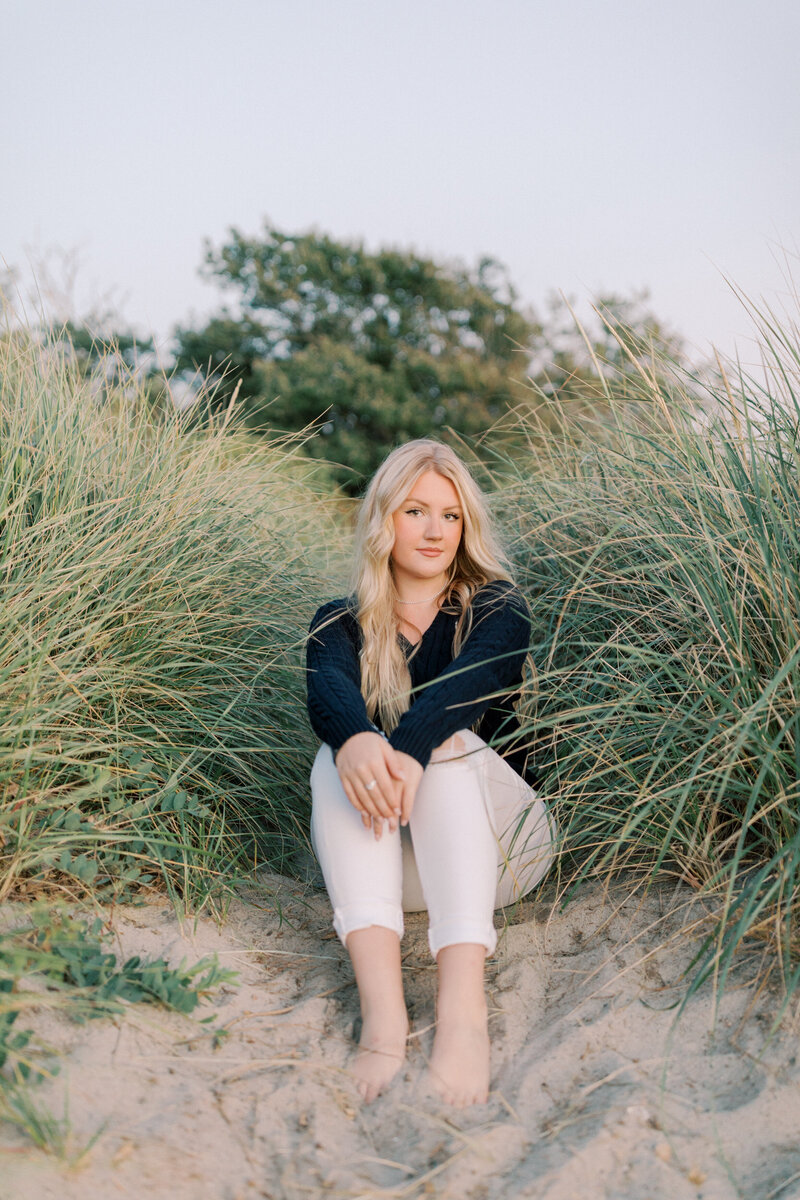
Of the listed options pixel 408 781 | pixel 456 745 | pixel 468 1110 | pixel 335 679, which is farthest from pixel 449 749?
pixel 468 1110

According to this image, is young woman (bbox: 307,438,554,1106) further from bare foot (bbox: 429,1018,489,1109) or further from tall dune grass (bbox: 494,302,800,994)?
tall dune grass (bbox: 494,302,800,994)

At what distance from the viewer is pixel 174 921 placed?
6.66ft

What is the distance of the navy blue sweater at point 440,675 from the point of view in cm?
195

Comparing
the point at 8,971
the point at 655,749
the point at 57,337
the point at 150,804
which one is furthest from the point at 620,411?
the point at 8,971

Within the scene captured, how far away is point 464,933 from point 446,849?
0.58ft

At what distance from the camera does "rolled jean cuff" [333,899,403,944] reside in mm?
1777

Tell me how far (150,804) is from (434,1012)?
0.79 m

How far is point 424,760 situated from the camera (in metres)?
1.92

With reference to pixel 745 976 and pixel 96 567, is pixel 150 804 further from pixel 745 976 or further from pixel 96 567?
pixel 745 976

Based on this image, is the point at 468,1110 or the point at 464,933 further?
the point at 464,933

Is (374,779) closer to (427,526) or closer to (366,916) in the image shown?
(366,916)

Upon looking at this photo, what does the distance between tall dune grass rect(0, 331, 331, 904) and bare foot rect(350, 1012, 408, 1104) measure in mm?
574

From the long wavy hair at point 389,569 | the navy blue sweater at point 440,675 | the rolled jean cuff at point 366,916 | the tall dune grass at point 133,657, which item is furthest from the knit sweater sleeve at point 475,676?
the tall dune grass at point 133,657

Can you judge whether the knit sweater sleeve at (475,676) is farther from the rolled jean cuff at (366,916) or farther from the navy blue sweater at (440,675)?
the rolled jean cuff at (366,916)
